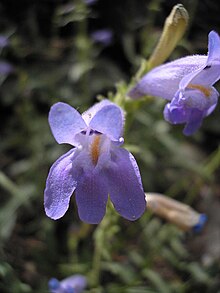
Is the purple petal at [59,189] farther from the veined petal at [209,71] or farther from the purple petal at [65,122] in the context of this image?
the veined petal at [209,71]

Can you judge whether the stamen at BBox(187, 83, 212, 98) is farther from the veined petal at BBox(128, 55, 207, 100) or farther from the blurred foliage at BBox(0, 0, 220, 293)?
the blurred foliage at BBox(0, 0, 220, 293)

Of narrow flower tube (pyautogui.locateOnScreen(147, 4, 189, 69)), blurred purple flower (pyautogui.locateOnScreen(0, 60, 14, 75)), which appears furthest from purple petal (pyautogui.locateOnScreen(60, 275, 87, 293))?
blurred purple flower (pyautogui.locateOnScreen(0, 60, 14, 75))

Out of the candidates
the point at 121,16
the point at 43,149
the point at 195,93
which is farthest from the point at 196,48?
the point at 195,93

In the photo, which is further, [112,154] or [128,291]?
[128,291]

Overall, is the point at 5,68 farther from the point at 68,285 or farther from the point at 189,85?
the point at 189,85

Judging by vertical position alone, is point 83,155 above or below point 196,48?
above

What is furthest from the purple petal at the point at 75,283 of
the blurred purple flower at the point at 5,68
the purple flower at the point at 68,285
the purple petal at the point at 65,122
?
the blurred purple flower at the point at 5,68

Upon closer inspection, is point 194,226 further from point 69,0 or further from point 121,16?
point 69,0
